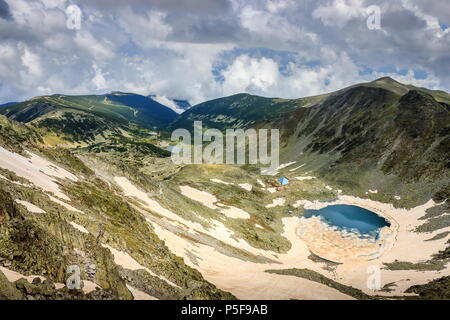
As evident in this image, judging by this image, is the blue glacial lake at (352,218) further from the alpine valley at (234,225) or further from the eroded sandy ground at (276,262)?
the eroded sandy ground at (276,262)

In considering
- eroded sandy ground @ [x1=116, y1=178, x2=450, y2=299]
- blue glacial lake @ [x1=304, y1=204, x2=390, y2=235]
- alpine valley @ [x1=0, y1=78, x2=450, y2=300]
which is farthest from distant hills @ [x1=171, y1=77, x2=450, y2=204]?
eroded sandy ground @ [x1=116, y1=178, x2=450, y2=299]

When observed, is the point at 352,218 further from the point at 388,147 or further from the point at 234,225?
the point at 388,147

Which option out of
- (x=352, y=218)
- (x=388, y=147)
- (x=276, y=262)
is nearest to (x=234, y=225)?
(x=276, y=262)

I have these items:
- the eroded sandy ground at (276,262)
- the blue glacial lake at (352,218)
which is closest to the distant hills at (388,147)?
the blue glacial lake at (352,218)

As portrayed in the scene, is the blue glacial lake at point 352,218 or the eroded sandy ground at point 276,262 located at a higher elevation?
the blue glacial lake at point 352,218

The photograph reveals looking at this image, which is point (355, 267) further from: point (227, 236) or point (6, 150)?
point (6, 150)
